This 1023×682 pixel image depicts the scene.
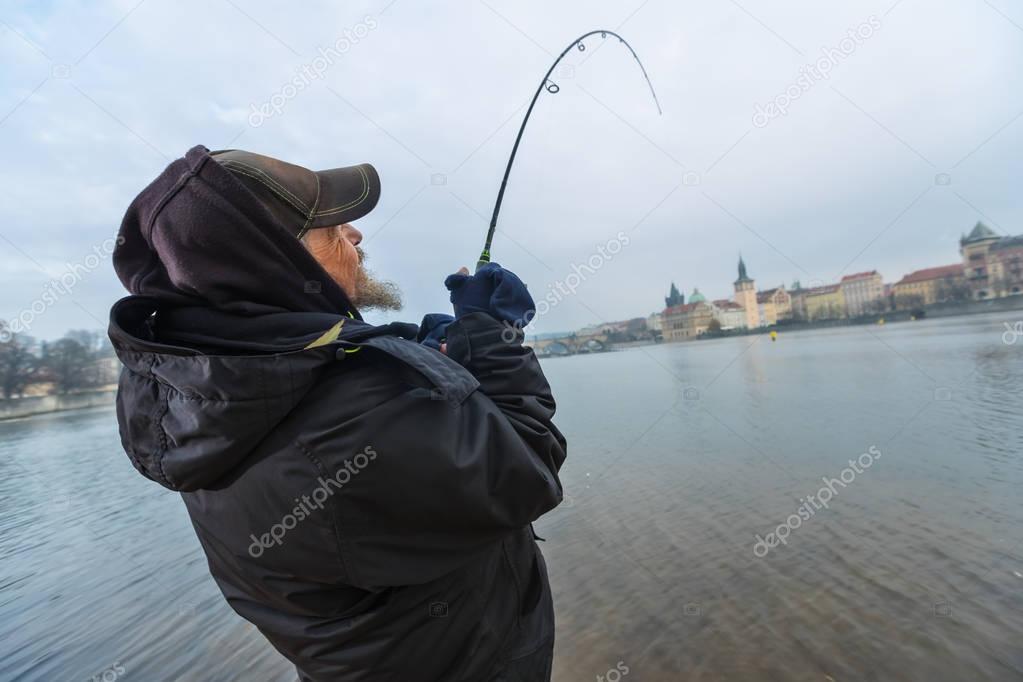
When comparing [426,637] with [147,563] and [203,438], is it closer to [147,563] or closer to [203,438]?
[203,438]

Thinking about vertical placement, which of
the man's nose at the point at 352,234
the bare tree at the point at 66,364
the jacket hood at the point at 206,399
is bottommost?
the bare tree at the point at 66,364

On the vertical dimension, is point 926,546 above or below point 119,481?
above

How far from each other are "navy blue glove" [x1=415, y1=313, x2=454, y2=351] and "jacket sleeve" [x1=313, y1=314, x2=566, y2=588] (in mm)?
429

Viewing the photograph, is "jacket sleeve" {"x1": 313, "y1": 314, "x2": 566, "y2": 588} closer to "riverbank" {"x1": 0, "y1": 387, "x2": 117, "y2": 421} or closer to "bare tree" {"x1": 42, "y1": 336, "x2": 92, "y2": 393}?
"riverbank" {"x1": 0, "y1": 387, "x2": 117, "y2": 421}

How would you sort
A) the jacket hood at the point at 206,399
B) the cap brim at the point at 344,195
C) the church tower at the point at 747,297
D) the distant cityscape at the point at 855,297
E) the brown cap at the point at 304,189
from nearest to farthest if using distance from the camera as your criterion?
the jacket hood at the point at 206,399 < the brown cap at the point at 304,189 < the cap brim at the point at 344,195 < the distant cityscape at the point at 855,297 < the church tower at the point at 747,297

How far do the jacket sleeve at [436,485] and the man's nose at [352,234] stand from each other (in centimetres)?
61

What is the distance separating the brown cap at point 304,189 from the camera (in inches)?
50.2

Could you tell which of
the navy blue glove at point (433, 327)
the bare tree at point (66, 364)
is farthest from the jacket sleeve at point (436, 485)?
the bare tree at point (66, 364)

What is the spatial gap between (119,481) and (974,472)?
1859 cm

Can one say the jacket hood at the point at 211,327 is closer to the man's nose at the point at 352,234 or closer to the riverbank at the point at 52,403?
the man's nose at the point at 352,234

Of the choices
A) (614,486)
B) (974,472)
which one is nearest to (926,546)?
(974,472)

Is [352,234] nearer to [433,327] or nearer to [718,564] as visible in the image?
[433,327]

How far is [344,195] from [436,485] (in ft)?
2.74

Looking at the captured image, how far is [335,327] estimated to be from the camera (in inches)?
46.1
